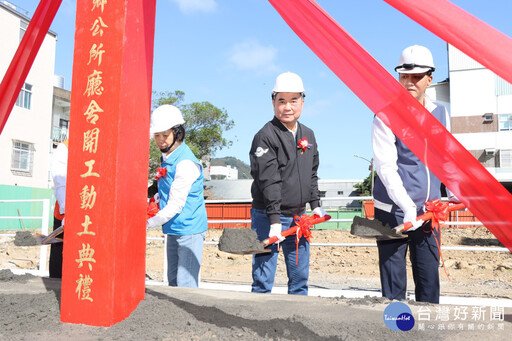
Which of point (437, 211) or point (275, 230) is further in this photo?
point (275, 230)

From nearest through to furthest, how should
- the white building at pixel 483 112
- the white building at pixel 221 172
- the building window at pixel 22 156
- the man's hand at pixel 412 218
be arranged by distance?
the man's hand at pixel 412 218 < the building window at pixel 22 156 < the white building at pixel 483 112 < the white building at pixel 221 172

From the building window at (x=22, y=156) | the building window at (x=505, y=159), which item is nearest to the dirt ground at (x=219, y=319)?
the building window at (x=22, y=156)

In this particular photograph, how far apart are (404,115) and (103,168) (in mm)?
1355

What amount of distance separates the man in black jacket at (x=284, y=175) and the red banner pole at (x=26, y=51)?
60.2 inches

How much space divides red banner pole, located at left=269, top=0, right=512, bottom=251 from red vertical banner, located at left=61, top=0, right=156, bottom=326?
2.74ft

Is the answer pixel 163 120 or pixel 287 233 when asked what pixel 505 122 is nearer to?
pixel 287 233

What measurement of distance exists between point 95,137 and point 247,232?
0.99 meters

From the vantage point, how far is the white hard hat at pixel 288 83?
2.86 metres

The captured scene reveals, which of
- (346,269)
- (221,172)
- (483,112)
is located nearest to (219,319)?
(346,269)

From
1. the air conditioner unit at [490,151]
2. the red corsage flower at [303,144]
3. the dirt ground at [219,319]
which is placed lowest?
the dirt ground at [219,319]

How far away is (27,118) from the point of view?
18141mm

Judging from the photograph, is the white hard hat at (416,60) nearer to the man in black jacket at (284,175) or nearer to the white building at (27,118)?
the man in black jacket at (284,175)

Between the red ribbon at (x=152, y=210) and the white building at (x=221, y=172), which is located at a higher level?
the white building at (x=221, y=172)

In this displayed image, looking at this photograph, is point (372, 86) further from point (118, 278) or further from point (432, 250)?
point (118, 278)
